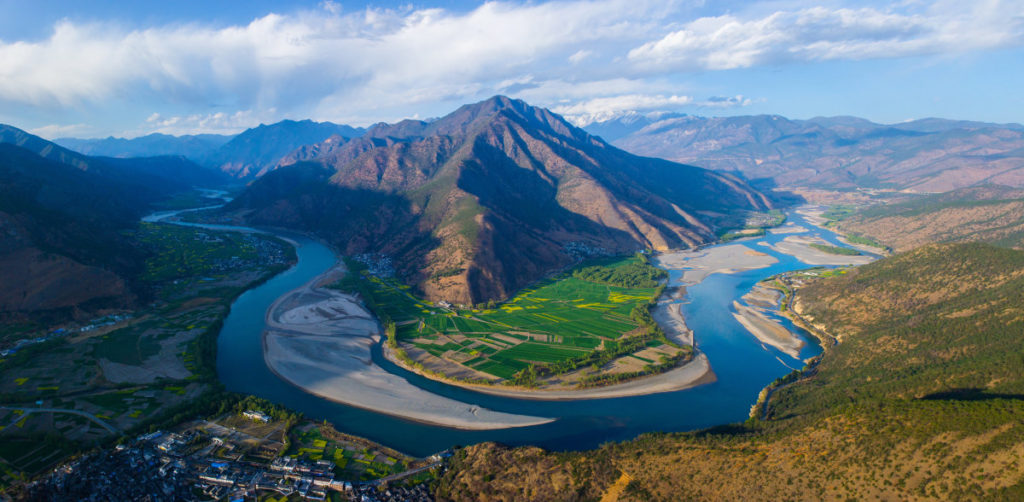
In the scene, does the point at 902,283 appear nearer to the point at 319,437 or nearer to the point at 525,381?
the point at 525,381

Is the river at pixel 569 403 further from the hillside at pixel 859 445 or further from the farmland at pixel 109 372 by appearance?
the hillside at pixel 859 445

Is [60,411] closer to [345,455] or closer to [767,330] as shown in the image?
[345,455]

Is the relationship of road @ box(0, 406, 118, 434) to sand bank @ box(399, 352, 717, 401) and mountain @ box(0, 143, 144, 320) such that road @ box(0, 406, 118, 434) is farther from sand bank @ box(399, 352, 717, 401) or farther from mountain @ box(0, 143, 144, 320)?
sand bank @ box(399, 352, 717, 401)

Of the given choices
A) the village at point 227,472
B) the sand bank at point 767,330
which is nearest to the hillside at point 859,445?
the village at point 227,472

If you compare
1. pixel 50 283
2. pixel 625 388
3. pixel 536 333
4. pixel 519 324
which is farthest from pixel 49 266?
pixel 625 388

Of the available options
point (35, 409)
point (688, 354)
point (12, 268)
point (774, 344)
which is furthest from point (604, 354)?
point (12, 268)
